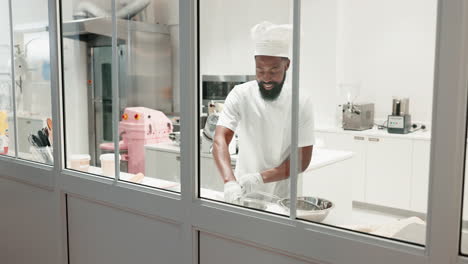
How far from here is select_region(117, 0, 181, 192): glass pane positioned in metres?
1.70

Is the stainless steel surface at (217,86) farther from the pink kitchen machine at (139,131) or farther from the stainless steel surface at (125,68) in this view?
the pink kitchen machine at (139,131)

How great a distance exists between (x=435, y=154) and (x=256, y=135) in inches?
25.2

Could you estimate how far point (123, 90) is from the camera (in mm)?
1895

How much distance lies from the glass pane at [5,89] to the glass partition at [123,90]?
19.0 inches

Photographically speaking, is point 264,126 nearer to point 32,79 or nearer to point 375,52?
point 32,79

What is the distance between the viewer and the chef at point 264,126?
135 cm

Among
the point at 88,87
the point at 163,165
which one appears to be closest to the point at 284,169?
the point at 163,165

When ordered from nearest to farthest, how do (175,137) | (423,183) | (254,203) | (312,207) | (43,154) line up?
(423,183) < (312,207) < (254,203) < (175,137) < (43,154)

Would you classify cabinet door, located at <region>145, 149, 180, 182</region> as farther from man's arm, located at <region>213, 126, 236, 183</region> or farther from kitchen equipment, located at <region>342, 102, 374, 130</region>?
kitchen equipment, located at <region>342, 102, 374, 130</region>

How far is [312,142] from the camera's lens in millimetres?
1354

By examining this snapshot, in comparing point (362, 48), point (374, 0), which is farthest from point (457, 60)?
point (362, 48)

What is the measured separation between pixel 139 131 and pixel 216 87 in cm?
51

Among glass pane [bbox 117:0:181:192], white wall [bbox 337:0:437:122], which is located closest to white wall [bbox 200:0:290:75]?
glass pane [bbox 117:0:181:192]

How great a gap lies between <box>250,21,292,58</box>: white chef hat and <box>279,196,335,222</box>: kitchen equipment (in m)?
0.46
